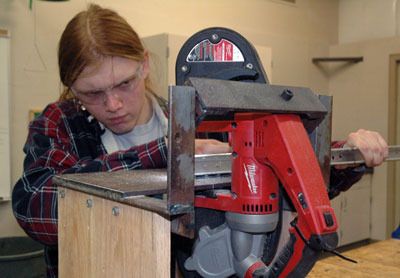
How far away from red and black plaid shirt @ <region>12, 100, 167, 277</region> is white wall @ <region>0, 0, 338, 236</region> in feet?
4.67

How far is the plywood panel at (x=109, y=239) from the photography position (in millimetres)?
609

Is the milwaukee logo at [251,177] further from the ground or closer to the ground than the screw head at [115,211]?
further from the ground

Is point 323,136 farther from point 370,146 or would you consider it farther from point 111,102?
point 111,102

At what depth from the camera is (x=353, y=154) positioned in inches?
34.9

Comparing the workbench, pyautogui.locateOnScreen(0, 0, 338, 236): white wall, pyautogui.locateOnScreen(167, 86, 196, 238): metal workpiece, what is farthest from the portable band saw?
pyautogui.locateOnScreen(0, 0, 338, 236): white wall

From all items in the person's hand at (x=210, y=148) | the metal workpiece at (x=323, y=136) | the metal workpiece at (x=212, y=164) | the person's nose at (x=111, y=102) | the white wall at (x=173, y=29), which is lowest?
the metal workpiece at (x=212, y=164)

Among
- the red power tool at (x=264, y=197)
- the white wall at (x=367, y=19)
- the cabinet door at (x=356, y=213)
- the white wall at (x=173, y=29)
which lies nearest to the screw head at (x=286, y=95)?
the red power tool at (x=264, y=197)

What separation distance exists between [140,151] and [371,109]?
3.76m

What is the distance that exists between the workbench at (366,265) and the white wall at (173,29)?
188 cm

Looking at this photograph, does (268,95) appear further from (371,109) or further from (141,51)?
(371,109)

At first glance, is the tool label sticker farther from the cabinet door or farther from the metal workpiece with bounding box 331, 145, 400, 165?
the cabinet door

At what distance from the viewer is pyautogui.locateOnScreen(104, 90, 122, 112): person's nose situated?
1.22 meters

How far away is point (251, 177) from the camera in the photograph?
677mm

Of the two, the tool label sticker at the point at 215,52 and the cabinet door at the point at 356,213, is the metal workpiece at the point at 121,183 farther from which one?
the cabinet door at the point at 356,213
